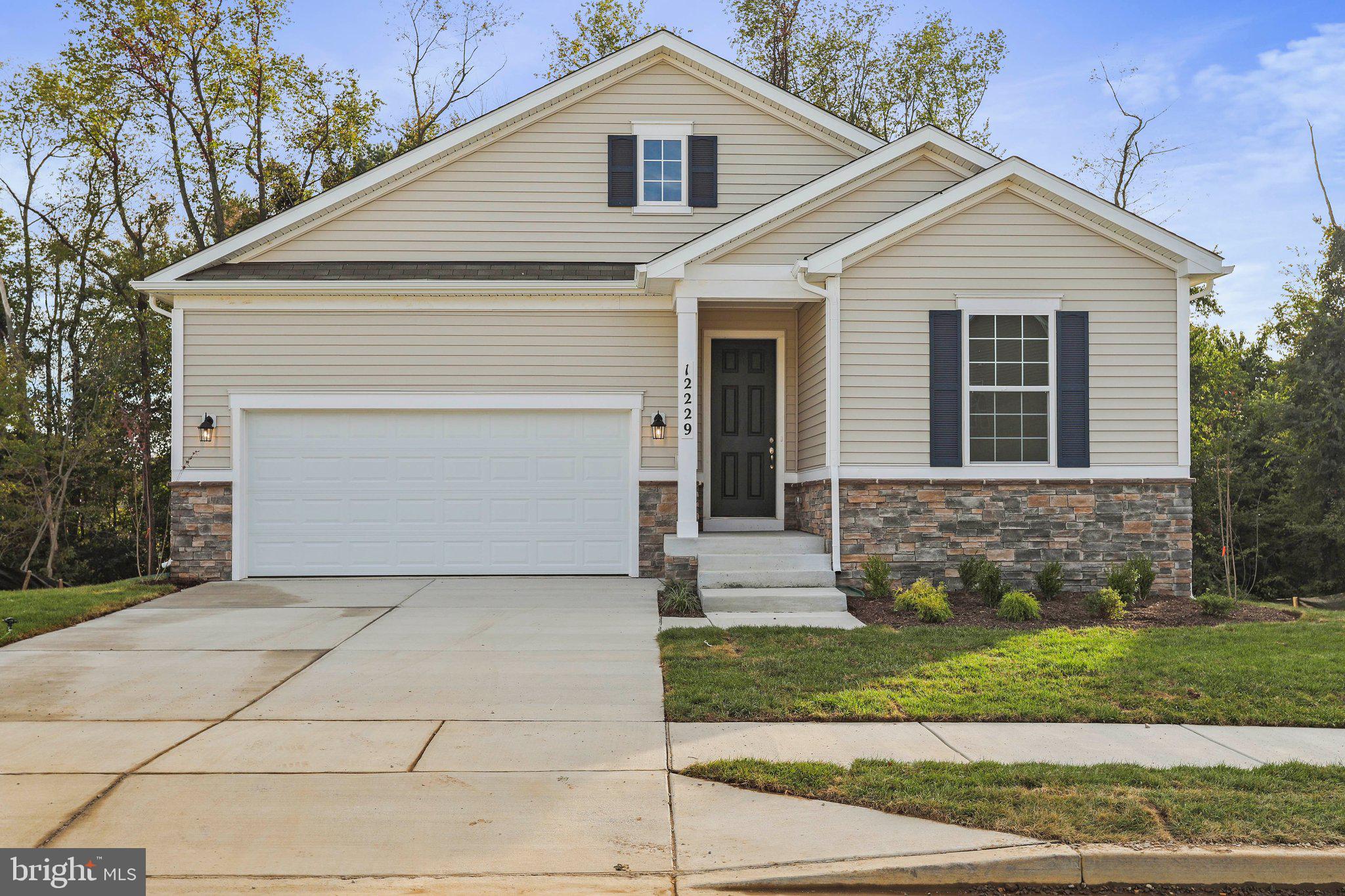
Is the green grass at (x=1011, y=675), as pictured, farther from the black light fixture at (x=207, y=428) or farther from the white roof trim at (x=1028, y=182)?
the black light fixture at (x=207, y=428)

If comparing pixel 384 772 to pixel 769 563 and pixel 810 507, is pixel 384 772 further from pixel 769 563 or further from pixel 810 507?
→ pixel 810 507

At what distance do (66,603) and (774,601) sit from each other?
709 centimetres

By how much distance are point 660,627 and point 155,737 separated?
4266mm

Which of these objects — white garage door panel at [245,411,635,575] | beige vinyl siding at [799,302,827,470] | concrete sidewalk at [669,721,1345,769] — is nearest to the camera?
concrete sidewalk at [669,721,1345,769]

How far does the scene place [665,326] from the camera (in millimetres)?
11742

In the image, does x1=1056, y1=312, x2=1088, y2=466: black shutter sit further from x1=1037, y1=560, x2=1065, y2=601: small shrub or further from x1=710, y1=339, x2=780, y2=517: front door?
x1=710, y1=339, x2=780, y2=517: front door

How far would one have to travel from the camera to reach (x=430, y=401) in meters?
11.6

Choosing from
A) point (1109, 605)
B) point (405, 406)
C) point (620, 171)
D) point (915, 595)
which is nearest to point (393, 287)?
point (405, 406)

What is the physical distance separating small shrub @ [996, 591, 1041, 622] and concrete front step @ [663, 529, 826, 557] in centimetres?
208

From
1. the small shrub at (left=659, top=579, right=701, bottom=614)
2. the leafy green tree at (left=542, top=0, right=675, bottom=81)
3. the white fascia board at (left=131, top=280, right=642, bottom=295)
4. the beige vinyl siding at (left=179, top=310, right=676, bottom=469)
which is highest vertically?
the leafy green tree at (left=542, top=0, right=675, bottom=81)

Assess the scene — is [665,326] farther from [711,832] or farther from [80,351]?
[80,351]

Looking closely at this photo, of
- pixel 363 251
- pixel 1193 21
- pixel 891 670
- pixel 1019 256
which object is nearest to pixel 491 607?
pixel 891 670

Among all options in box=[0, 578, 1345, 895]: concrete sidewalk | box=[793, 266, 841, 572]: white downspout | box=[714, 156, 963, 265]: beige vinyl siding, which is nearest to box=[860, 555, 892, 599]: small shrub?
box=[793, 266, 841, 572]: white downspout

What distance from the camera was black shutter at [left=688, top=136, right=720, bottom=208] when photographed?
1270 cm
